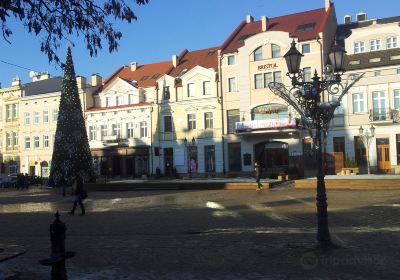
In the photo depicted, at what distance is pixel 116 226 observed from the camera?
1498 centimetres

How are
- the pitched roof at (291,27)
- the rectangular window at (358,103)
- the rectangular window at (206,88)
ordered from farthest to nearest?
the rectangular window at (206,88) < the pitched roof at (291,27) < the rectangular window at (358,103)

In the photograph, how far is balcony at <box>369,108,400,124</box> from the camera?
1524 inches

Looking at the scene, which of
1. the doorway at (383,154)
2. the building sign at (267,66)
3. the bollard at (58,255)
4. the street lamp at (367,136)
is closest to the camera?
the bollard at (58,255)

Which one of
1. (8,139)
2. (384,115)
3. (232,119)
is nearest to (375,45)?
(384,115)

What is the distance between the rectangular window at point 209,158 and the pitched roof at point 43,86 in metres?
25.4

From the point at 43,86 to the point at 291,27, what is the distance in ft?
114

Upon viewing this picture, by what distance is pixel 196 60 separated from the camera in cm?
5184

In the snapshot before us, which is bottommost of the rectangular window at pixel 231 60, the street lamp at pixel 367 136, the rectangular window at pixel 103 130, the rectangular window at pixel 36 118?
the street lamp at pixel 367 136

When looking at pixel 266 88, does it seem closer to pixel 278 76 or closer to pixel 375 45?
pixel 278 76

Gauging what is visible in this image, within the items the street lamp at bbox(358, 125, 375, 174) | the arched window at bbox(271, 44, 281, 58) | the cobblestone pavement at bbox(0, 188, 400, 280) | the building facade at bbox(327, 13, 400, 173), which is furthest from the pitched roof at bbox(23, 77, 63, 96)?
the cobblestone pavement at bbox(0, 188, 400, 280)

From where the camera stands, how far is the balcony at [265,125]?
40.9m

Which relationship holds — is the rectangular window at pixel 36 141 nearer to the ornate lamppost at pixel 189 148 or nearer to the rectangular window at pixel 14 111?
the rectangular window at pixel 14 111

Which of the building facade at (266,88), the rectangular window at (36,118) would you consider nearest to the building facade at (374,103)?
the building facade at (266,88)

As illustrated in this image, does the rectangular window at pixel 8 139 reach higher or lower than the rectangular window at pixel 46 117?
lower
